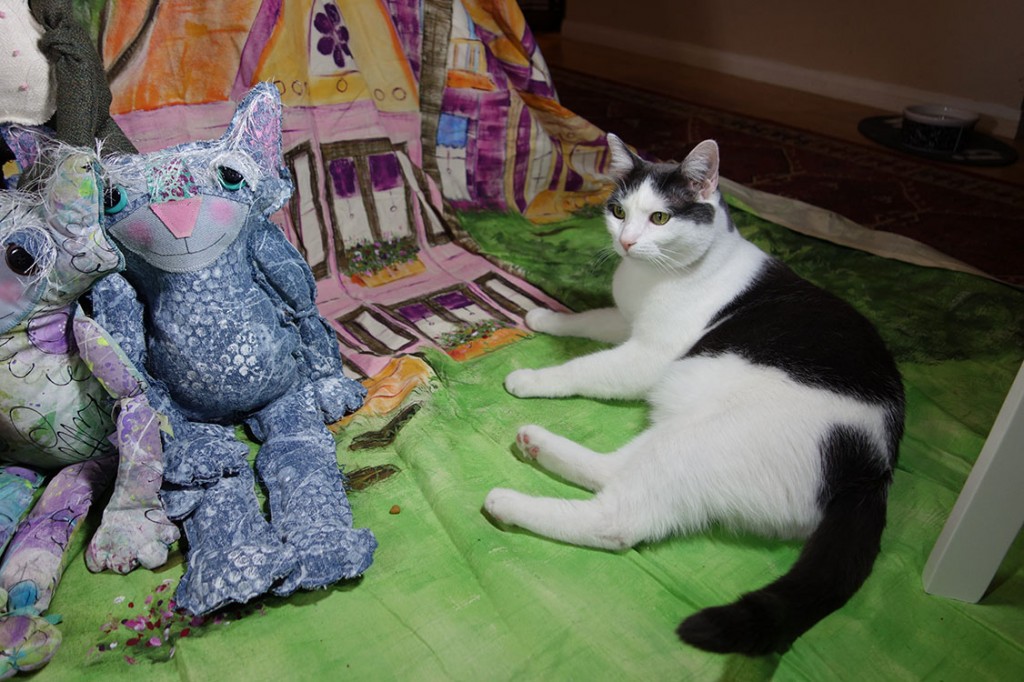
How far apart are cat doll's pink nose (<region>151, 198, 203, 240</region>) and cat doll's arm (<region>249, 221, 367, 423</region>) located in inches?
6.0

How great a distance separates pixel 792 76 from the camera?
3.95 m

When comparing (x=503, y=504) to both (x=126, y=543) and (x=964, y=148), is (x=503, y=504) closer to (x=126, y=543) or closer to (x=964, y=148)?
(x=126, y=543)

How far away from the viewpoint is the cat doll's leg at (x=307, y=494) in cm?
108

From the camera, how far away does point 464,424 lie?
1.46 m

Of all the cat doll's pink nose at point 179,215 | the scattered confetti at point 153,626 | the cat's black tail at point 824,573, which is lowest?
the scattered confetti at point 153,626

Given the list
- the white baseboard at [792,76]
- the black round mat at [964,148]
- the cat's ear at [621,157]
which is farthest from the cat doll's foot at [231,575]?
the white baseboard at [792,76]

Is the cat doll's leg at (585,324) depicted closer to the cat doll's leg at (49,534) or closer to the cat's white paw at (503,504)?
the cat's white paw at (503,504)

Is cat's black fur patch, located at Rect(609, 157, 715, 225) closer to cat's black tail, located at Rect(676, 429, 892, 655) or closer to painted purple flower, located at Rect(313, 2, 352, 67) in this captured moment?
cat's black tail, located at Rect(676, 429, 892, 655)

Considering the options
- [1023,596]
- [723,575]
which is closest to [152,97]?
[723,575]

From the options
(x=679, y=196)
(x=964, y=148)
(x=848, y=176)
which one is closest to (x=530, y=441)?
(x=679, y=196)

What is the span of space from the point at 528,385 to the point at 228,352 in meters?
0.58

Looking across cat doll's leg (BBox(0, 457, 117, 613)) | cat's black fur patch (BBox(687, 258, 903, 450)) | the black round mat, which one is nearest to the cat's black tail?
cat's black fur patch (BBox(687, 258, 903, 450))

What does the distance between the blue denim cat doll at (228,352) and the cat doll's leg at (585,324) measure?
1.94 feet

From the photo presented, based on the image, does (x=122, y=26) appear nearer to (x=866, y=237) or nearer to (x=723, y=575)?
(x=723, y=575)
